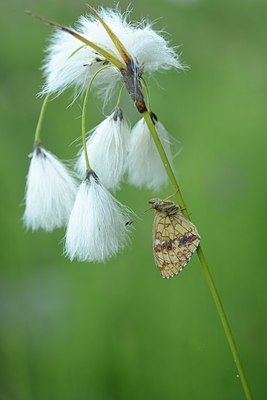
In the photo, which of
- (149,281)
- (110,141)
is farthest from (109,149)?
(149,281)

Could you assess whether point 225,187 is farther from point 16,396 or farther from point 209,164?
point 16,396

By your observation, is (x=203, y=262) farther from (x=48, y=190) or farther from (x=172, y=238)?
(x=48, y=190)

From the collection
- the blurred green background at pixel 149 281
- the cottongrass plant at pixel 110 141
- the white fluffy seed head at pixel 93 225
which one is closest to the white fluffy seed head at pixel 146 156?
the cottongrass plant at pixel 110 141

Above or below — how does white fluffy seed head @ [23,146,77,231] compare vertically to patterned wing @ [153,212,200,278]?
above

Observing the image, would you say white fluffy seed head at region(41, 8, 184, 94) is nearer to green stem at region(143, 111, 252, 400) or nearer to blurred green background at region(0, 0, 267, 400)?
green stem at region(143, 111, 252, 400)

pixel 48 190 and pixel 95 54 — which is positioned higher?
pixel 95 54

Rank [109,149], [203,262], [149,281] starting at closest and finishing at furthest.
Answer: [203,262]
[109,149]
[149,281]

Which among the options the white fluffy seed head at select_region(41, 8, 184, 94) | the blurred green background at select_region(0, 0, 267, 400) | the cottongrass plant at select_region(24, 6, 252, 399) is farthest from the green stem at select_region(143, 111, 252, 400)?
the blurred green background at select_region(0, 0, 267, 400)

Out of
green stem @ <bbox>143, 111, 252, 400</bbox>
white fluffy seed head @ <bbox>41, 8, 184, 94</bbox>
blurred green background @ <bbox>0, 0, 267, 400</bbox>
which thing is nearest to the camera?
green stem @ <bbox>143, 111, 252, 400</bbox>
